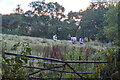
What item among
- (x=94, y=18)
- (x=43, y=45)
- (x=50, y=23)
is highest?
(x=94, y=18)

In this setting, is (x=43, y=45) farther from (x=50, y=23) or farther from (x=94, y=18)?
(x=94, y=18)

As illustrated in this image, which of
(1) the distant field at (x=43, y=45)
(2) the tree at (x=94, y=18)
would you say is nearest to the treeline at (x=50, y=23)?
(2) the tree at (x=94, y=18)

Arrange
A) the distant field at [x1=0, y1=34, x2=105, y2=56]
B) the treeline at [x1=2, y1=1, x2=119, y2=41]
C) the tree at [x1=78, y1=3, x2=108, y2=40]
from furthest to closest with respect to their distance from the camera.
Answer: the tree at [x1=78, y1=3, x2=108, y2=40] → the treeline at [x1=2, y1=1, x2=119, y2=41] → the distant field at [x1=0, y1=34, x2=105, y2=56]

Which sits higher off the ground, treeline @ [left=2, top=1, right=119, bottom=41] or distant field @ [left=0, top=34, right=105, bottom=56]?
treeline @ [left=2, top=1, right=119, bottom=41]

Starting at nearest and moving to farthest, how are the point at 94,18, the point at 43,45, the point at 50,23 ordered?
the point at 43,45 → the point at 50,23 → the point at 94,18

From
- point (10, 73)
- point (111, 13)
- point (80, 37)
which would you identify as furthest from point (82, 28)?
point (10, 73)

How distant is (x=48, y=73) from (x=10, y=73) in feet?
3.49

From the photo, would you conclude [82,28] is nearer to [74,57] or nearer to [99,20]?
[99,20]

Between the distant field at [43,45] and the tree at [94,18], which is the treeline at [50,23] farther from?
the distant field at [43,45]

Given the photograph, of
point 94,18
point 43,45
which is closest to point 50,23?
point 43,45

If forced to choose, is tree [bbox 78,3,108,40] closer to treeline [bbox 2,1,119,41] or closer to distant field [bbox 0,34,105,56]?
treeline [bbox 2,1,119,41]

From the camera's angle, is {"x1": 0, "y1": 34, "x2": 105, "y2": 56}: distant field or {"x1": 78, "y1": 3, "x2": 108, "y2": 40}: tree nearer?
{"x1": 0, "y1": 34, "x2": 105, "y2": 56}: distant field

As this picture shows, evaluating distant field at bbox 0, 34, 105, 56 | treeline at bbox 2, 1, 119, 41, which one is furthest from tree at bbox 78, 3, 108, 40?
distant field at bbox 0, 34, 105, 56

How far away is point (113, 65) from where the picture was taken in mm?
1133
